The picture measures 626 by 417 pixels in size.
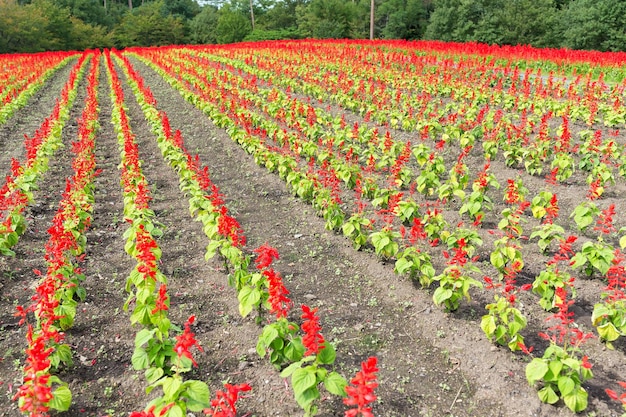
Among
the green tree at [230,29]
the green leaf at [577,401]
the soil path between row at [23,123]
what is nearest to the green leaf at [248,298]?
the green leaf at [577,401]

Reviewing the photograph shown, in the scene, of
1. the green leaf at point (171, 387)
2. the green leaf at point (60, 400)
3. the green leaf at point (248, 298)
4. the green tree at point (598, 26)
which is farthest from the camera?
the green tree at point (598, 26)

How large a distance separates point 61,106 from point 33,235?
1067 centimetres

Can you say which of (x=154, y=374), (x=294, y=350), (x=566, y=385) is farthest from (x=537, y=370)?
(x=154, y=374)

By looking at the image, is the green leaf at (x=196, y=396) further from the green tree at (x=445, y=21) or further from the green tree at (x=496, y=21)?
the green tree at (x=445, y=21)

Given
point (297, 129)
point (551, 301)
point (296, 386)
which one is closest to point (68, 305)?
point (296, 386)

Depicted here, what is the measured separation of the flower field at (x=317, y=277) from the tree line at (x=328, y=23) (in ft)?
114

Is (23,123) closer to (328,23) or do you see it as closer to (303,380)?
(303,380)

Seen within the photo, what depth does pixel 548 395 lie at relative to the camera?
3941mm

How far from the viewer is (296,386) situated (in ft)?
11.4

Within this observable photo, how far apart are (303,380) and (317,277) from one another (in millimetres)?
2717

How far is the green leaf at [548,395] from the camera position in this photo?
392cm

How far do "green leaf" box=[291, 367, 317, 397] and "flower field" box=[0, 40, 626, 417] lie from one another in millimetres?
22

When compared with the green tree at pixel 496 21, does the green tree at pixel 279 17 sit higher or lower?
higher

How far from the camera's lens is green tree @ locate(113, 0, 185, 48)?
63000 mm
